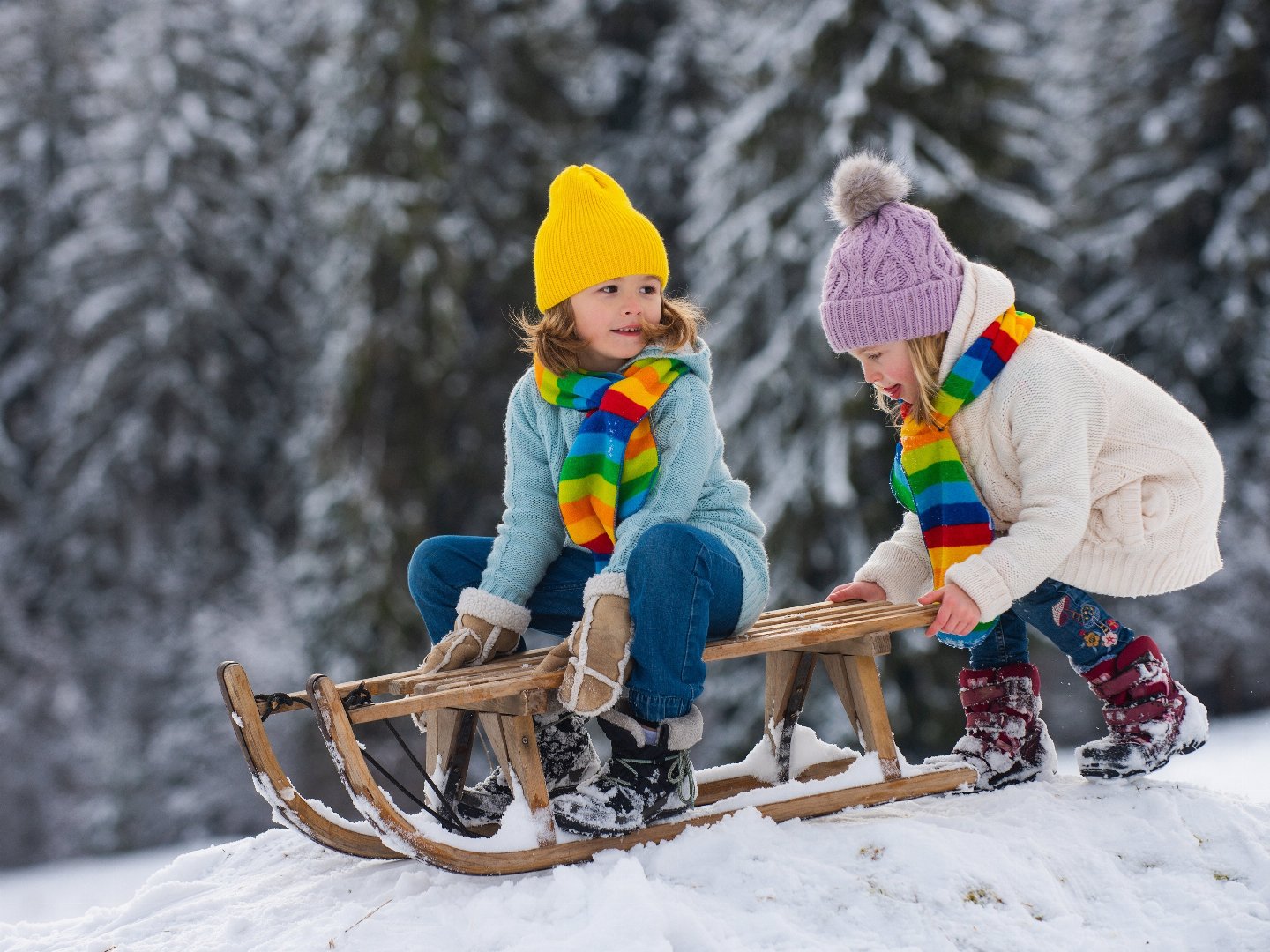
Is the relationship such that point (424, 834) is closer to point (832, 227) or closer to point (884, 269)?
point (884, 269)

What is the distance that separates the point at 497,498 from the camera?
1112cm

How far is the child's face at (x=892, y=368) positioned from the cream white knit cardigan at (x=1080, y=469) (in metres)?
0.10

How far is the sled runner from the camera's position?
2.65 meters

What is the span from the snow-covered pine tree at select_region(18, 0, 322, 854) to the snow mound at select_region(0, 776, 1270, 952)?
1109 centimetres

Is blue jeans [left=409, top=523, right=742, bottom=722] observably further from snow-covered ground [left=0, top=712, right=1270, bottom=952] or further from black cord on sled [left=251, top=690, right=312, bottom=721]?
black cord on sled [left=251, top=690, right=312, bottom=721]

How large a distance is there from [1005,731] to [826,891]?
102cm

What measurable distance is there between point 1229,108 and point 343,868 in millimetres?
10029

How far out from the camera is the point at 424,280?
35.6 ft

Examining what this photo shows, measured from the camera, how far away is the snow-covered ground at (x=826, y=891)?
96.1 inches

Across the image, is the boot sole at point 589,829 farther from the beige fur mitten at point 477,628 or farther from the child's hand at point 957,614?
the child's hand at point 957,614

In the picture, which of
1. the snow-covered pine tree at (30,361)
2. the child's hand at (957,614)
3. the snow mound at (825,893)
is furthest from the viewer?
the snow-covered pine tree at (30,361)

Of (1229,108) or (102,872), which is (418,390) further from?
(1229,108)

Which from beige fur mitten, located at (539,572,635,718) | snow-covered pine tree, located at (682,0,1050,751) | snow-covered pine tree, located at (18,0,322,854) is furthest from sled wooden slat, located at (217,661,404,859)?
snow-covered pine tree, located at (18,0,322,854)

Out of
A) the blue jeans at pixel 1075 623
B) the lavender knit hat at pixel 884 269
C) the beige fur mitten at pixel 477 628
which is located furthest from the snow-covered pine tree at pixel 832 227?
the beige fur mitten at pixel 477 628
